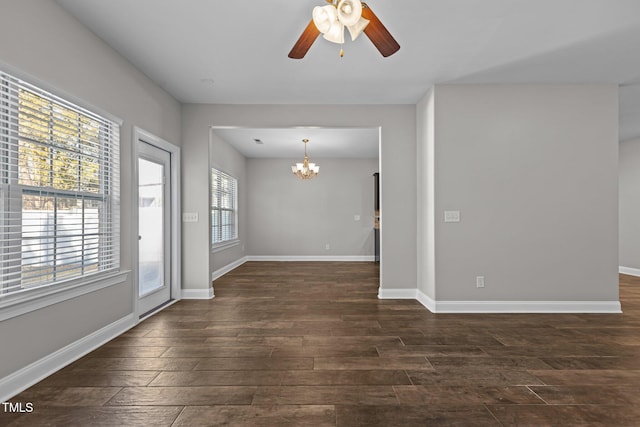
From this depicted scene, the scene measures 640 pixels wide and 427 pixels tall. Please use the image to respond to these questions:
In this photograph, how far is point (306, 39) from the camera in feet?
7.64

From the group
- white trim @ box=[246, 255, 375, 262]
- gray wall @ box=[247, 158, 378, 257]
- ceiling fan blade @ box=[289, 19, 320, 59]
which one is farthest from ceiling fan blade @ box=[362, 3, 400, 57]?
white trim @ box=[246, 255, 375, 262]

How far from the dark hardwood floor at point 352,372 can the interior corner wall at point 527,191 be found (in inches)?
17.4

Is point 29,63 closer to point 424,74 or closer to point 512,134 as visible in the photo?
point 424,74

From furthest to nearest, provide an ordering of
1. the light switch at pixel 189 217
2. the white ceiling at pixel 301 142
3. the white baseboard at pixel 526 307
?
the white ceiling at pixel 301 142 < the light switch at pixel 189 217 < the white baseboard at pixel 526 307

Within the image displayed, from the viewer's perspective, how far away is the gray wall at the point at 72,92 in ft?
7.45

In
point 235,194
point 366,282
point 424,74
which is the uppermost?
point 424,74

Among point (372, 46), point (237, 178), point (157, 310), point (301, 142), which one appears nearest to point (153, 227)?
point (157, 310)

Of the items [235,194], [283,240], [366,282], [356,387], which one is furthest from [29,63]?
[283,240]

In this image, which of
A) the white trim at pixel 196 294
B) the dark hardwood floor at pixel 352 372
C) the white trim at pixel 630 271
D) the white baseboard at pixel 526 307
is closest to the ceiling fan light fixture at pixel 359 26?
the dark hardwood floor at pixel 352 372

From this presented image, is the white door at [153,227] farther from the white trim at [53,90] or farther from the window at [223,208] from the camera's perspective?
the window at [223,208]

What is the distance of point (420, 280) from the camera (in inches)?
189

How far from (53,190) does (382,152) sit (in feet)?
12.1

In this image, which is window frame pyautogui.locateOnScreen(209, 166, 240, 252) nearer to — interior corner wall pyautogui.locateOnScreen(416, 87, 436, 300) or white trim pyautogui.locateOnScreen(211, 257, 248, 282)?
white trim pyautogui.locateOnScreen(211, 257, 248, 282)

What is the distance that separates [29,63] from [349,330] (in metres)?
3.29
